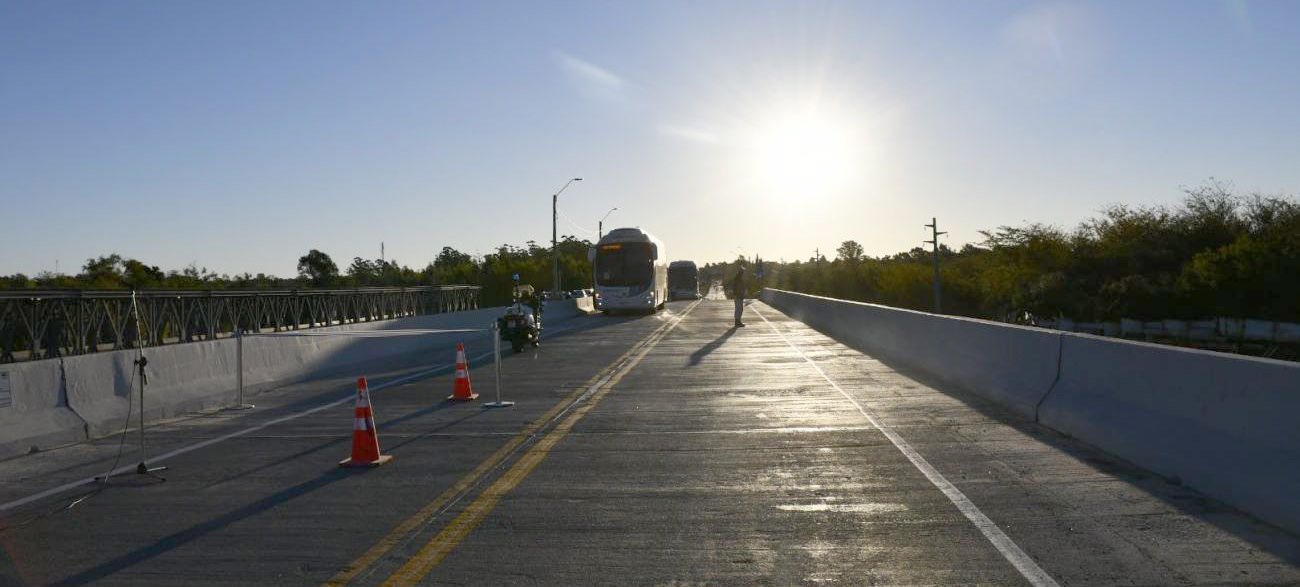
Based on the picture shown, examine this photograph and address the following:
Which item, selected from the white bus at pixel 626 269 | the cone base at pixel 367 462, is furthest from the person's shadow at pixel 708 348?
the white bus at pixel 626 269

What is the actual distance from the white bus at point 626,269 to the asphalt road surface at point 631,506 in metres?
32.6

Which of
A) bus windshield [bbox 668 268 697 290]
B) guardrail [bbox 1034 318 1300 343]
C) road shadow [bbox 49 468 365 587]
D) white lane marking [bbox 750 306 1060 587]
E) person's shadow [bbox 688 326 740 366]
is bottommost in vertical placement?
guardrail [bbox 1034 318 1300 343]

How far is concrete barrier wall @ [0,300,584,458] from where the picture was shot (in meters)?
10.9

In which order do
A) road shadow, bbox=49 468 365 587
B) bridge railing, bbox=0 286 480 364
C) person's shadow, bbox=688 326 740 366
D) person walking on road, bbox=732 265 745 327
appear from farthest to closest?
bridge railing, bbox=0 286 480 364 < person walking on road, bbox=732 265 745 327 < person's shadow, bbox=688 326 740 366 < road shadow, bbox=49 468 365 587

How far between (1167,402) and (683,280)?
72.1 metres

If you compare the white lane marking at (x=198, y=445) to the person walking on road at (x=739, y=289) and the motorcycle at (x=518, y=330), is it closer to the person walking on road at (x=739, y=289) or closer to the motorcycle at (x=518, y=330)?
the motorcycle at (x=518, y=330)

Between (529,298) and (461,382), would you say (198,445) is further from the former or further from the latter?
(529,298)

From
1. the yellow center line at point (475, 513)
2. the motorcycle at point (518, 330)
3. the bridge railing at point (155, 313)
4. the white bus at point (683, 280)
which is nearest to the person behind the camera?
the yellow center line at point (475, 513)

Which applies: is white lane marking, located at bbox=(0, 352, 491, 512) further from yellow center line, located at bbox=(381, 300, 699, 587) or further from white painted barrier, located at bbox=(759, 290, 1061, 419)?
white painted barrier, located at bbox=(759, 290, 1061, 419)

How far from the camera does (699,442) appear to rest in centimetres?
1053

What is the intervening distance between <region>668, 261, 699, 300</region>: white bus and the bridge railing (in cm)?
1970

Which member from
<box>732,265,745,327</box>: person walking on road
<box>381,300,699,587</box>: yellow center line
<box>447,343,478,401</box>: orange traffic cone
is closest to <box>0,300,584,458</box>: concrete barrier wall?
<box>447,343,478,401</box>: orange traffic cone

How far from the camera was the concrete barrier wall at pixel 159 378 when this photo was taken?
10930 millimetres

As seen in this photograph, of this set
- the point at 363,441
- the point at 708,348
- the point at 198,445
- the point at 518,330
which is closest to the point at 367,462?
the point at 363,441
